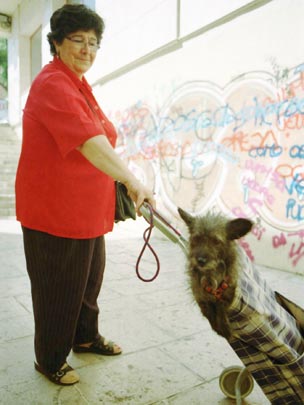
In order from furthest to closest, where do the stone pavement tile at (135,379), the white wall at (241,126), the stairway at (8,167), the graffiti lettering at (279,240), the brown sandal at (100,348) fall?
the stairway at (8,167) < the graffiti lettering at (279,240) < the white wall at (241,126) < the brown sandal at (100,348) < the stone pavement tile at (135,379)

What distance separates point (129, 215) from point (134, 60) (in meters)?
6.35

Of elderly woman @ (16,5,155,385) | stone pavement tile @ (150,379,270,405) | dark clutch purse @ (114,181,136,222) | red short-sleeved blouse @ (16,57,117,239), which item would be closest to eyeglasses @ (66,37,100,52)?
elderly woman @ (16,5,155,385)

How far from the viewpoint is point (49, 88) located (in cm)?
195

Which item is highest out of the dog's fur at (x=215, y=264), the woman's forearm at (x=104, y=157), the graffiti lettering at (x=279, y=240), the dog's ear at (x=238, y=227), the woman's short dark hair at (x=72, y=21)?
the woman's short dark hair at (x=72, y=21)

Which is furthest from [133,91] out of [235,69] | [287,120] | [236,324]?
[236,324]

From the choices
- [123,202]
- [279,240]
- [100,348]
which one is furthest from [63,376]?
[279,240]

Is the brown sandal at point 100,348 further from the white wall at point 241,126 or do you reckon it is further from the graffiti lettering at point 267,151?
the graffiti lettering at point 267,151

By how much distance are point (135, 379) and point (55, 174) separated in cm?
134

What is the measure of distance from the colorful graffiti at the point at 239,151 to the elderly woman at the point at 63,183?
3252mm

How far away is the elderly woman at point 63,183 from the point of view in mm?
1885

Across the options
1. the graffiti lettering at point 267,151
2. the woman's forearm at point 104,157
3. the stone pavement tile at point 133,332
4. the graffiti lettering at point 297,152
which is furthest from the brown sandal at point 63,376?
the graffiti lettering at point 267,151

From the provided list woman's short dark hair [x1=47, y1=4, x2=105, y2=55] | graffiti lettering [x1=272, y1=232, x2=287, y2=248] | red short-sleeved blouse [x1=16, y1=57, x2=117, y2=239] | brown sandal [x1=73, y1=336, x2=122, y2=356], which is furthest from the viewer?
graffiti lettering [x1=272, y1=232, x2=287, y2=248]

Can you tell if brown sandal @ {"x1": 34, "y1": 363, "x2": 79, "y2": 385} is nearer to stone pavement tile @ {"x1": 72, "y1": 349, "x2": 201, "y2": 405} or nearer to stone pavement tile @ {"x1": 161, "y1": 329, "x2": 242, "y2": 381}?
stone pavement tile @ {"x1": 72, "y1": 349, "x2": 201, "y2": 405}

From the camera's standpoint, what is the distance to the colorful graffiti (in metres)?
4.90
